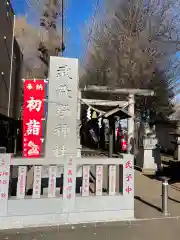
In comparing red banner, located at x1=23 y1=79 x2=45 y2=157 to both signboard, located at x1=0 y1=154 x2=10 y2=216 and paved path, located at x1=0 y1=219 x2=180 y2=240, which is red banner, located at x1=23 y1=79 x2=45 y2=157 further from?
paved path, located at x1=0 y1=219 x2=180 y2=240

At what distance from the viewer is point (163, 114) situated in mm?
25516

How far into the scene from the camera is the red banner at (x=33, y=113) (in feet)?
20.9

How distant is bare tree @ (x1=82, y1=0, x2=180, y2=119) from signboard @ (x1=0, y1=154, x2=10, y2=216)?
12.7 metres

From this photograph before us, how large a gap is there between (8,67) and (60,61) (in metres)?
9.94

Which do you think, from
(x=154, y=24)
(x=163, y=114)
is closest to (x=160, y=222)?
(x=154, y=24)

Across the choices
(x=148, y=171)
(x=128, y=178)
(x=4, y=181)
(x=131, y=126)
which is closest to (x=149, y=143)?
(x=148, y=171)

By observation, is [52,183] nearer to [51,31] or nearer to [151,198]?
[151,198]

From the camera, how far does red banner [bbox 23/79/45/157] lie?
6.37 metres

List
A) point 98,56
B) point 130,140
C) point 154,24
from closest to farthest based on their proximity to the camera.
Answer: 1. point 130,140
2. point 154,24
3. point 98,56

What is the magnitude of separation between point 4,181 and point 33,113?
180 cm

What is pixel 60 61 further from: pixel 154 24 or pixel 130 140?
pixel 154 24

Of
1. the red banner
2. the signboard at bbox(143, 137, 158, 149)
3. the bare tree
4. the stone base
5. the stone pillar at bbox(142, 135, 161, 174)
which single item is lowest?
the stone base

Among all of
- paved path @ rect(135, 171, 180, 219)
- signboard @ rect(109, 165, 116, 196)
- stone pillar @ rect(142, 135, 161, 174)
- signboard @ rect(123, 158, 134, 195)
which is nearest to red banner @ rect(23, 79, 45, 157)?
signboard @ rect(109, 165, 116, 196)

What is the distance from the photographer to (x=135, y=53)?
18.2m
